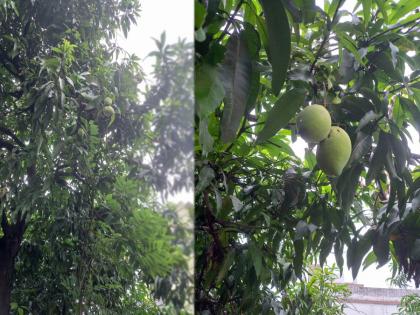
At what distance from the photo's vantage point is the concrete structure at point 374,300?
1.24 metres

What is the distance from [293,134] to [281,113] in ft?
0.95

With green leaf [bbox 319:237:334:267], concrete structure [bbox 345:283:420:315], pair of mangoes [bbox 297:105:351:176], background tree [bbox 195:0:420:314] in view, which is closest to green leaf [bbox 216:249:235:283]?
background tree [bbox 195:0:420:314]

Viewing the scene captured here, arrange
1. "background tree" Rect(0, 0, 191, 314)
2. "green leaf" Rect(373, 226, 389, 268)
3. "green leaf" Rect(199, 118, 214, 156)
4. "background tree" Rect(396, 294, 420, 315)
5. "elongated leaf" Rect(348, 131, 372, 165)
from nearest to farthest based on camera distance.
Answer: "background tree" Rect(0, 0, 191, 314), "green leaf" Rect(199, 118, 214, 156), "elongated leaf" Rect(348, 131, 372, 165), "green leaf" Rect(373, 226, 389, 268), "background tree" Rect(396, 294, 420, 315)

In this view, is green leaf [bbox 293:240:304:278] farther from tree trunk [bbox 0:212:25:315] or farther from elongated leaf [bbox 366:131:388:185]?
tree trunk [bbox 0:212:25:315]

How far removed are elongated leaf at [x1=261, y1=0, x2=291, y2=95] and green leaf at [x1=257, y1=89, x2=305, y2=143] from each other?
95 millimetres

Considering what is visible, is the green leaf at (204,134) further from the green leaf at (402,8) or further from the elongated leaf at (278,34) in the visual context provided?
the green leaf at (402,8)

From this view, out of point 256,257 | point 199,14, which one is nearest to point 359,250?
point 256,257

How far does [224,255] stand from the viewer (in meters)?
0.81

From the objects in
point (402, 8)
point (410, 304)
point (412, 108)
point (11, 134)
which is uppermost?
point (402, 8)

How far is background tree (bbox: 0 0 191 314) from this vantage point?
35 centimetres

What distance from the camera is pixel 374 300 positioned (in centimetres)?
127

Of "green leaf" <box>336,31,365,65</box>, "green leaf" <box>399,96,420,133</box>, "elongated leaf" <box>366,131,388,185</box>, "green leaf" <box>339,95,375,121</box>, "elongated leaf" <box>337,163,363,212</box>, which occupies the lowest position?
"elongated leaf" <box>337,163,363,212</box>

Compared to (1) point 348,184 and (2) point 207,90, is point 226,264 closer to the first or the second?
(1) point 348,184

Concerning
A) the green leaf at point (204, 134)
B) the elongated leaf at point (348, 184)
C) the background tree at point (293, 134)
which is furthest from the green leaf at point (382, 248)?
the green leaf at point (204, 134)
